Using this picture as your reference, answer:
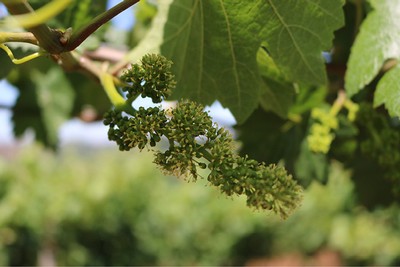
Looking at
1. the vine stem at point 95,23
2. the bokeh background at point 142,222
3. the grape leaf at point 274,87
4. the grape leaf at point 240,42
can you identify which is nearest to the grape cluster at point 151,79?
the vine stem at point 95,23

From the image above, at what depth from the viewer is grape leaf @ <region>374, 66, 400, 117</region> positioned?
1507 mm

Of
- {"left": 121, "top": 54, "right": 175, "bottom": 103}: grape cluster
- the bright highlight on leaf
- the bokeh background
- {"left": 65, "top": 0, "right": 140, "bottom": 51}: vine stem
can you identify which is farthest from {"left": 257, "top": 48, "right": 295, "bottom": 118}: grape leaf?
the bokeh background

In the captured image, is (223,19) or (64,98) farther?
(64,98)

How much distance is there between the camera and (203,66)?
174 cm

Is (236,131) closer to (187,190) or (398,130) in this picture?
(398,130)

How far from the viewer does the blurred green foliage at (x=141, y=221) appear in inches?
598

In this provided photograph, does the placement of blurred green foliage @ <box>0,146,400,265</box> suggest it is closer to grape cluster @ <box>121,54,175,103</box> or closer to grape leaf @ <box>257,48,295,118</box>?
grape leaf @ <box>257,48,295,118</box>

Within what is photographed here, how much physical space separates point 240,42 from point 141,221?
48.6 ft

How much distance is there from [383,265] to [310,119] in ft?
50.7

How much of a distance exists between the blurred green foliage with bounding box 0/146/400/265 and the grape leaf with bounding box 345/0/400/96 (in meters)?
13.5

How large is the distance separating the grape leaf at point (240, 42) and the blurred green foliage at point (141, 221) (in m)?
13.4

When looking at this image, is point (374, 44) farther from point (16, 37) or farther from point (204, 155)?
point (16, 37)

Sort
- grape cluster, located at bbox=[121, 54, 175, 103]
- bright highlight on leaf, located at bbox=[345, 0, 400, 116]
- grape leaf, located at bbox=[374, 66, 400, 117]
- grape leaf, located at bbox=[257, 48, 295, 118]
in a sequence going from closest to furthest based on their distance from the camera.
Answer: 1. grape cluster, located at bbox=[121, 54, 175, 103]
2. grape leaf, located at bbox=[374, 66, 400, 117]
3. bright highlight on leaf, located at bbox=[345, 0, 400, 116]
4. grape leaf, located at bbox=[257, 48, 295, 118]

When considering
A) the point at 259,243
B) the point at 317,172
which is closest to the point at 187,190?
the point at 259,243
